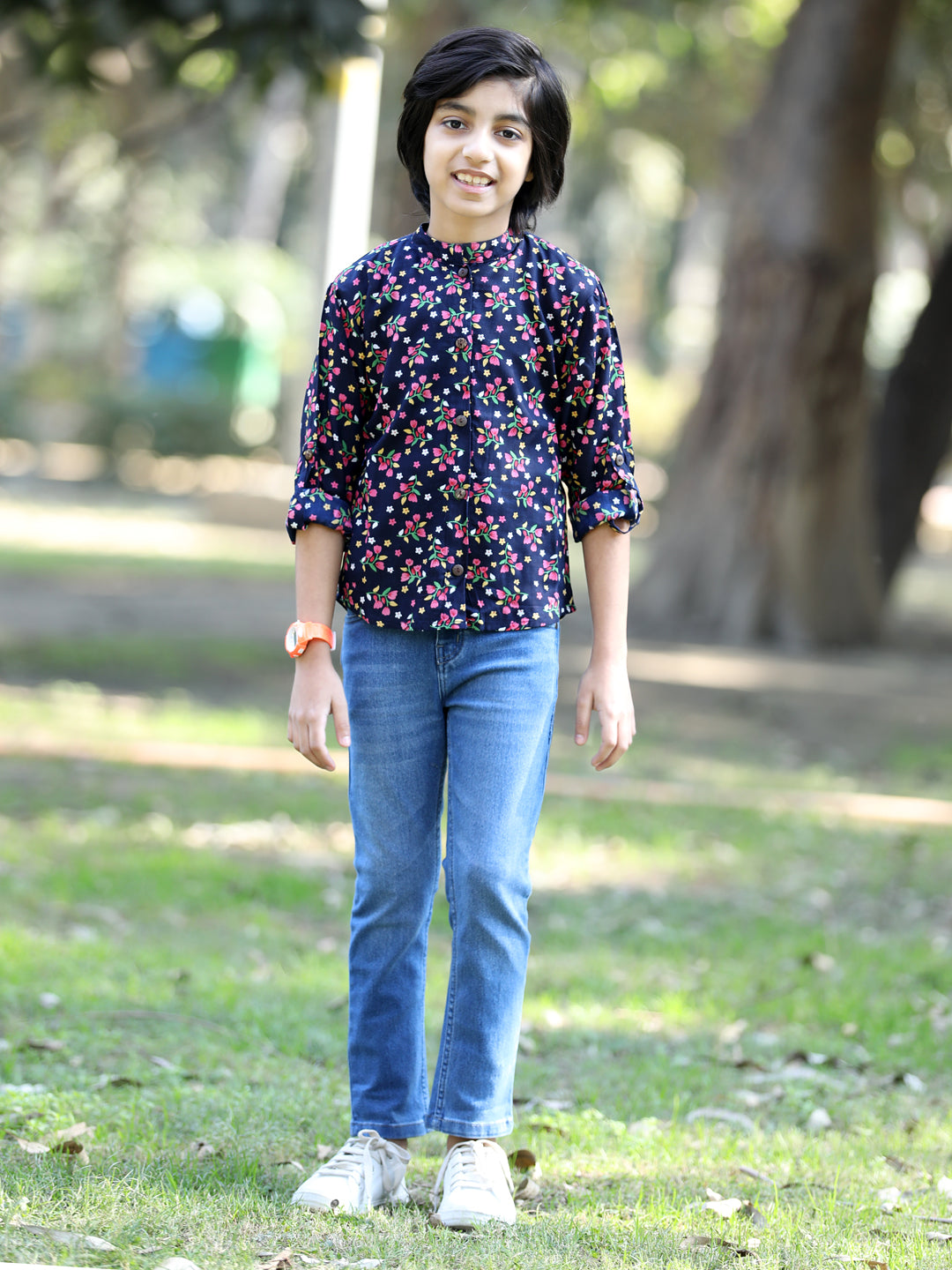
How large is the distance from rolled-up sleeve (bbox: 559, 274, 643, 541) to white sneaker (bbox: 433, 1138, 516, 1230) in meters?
1.10

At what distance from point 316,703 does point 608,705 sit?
508 mm

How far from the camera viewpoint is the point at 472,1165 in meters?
3.04

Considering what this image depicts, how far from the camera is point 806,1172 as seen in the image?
353 centimetres

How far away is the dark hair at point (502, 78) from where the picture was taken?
294 centimetres

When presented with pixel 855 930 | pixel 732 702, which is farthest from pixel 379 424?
pixel 732 702

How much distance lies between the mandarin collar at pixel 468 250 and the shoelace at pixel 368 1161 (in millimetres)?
1554

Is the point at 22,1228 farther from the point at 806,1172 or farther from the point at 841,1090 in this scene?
the point at 841,1090

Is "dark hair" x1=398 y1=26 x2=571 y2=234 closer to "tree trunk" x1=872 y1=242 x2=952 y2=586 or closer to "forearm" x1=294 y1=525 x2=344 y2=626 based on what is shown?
"forearm" x1=294 y1=525 x2=344 y2=626

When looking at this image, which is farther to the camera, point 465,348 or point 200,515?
point 200,515

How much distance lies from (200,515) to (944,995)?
1656 cm

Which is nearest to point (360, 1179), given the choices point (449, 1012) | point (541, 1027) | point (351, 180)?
point (449, 1012)

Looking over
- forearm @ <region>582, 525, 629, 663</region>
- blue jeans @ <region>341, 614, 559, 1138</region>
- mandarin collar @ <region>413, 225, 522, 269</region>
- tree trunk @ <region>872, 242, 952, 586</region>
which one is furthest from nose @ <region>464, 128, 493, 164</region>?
tree trunk @ <region>872, 242, 952, 586</region>

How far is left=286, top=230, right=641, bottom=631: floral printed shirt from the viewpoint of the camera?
2936mm

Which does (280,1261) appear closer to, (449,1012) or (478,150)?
(449,1012)
